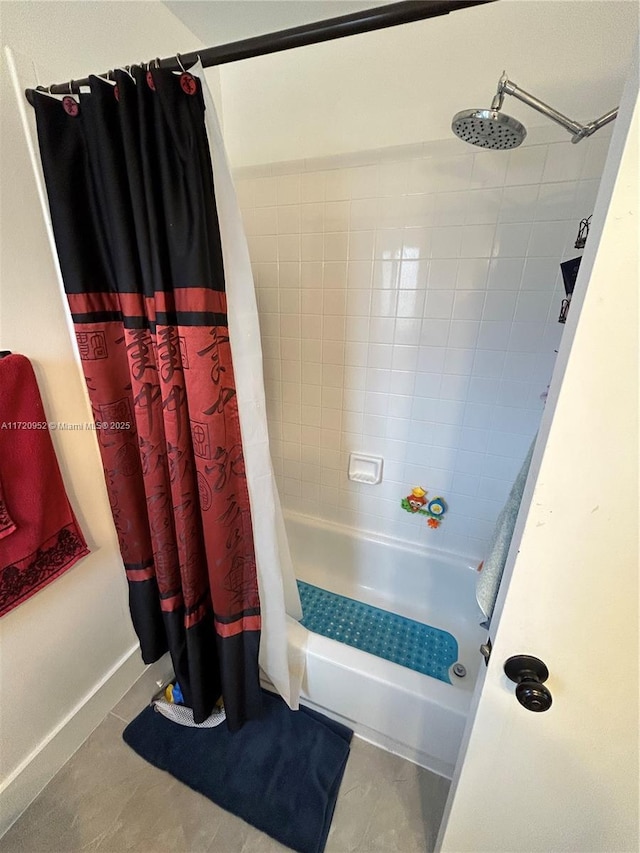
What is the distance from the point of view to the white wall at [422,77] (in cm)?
101

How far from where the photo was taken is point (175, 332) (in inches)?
33.7

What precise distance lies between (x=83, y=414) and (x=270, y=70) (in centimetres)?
140

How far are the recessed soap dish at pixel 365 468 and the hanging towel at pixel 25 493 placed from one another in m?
1.11

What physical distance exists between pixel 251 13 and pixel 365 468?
170 centimetres

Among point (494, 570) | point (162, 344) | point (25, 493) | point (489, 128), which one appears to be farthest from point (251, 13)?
point (494, 570)

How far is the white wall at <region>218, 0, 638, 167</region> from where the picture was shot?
1.01m

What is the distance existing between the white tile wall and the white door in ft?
2.92

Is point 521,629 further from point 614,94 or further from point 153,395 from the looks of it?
point 614,94

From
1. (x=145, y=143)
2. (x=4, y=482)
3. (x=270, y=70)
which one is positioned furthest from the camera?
(x=270, y=70)

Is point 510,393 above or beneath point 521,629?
above

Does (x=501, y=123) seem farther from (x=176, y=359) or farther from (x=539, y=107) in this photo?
(x=176, y=359)

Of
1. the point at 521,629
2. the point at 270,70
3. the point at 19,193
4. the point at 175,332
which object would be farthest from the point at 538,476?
the point at 270,70

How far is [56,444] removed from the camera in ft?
3.35

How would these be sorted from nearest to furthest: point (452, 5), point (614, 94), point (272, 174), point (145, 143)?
1. point (452, 5)
2. point (145, 143)
3. point (614, 94)
4. point (272, 174)
